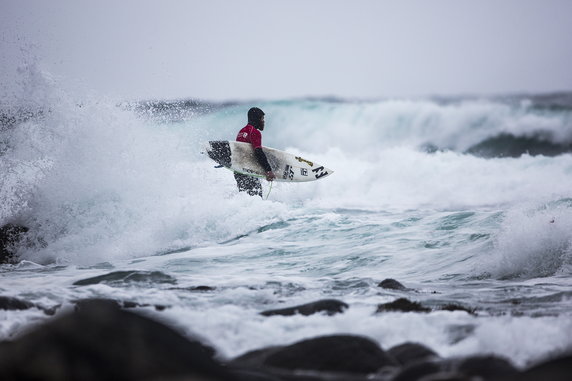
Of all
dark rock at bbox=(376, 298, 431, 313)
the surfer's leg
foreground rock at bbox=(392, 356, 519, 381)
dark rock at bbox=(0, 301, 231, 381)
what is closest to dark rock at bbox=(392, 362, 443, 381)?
foreground rock at bbox=(392, 356, 519, 381)

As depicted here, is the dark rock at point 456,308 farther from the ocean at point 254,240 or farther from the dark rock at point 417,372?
the dark rock at point 417,372

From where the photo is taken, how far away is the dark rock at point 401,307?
479cm

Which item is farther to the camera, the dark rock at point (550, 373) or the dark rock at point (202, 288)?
the dark rock at point (202, 288)

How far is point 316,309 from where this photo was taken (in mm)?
4652

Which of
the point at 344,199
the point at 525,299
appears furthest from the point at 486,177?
the point at 525,299

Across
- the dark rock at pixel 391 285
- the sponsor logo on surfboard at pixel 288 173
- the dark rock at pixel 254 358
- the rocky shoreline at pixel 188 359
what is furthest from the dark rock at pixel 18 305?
the sponsor logo on surfboard at pixel 288 173

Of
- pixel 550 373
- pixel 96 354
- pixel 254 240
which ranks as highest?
pixel 96 354

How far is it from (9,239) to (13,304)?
4.21m

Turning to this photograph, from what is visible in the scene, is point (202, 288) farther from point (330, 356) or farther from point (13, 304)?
point (330, 356)

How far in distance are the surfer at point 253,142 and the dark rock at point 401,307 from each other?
225 inches

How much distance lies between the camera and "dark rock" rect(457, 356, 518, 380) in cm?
306

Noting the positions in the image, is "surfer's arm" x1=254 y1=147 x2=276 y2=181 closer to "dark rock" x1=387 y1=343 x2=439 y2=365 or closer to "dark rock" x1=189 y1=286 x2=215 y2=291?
"dark rock" x1=189 y1=286 x2=215 y2=291

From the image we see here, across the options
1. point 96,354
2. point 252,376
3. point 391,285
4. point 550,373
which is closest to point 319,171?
point 391,285

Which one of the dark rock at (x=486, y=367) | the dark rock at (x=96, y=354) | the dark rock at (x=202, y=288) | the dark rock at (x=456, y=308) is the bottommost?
the dark rock at (x=202, y=288)
